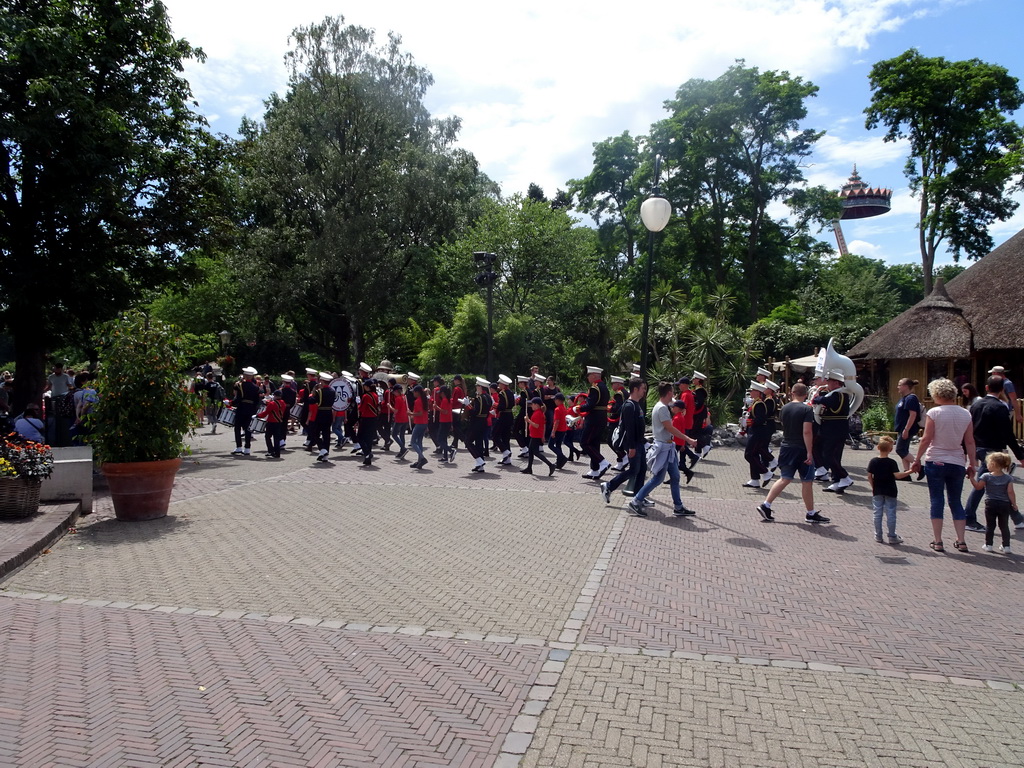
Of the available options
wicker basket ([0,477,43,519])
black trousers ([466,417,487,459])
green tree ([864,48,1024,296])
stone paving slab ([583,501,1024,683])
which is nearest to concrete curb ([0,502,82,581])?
wicker basket ([0,477,43,519])

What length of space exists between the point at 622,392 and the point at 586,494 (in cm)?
245

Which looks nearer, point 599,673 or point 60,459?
point 599,673

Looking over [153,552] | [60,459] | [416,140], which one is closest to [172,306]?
[416,140]

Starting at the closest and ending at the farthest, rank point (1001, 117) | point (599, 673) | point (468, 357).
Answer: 1. point (599, 673)
2. point (468, 357)
3. point (1001, 117)

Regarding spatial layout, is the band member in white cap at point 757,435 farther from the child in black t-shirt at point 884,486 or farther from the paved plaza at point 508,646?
the child in black t-shirt at point 884,486

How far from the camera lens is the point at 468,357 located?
89.2 feet

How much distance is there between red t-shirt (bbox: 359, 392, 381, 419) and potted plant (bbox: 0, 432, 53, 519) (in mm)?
6752

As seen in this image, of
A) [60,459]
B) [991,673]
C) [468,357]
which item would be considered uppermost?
[468,357]

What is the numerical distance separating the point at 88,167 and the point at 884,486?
54.2ft

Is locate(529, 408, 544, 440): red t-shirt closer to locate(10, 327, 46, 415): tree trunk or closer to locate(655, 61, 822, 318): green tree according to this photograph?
locate(10, 327, 46, 415): tree trunk

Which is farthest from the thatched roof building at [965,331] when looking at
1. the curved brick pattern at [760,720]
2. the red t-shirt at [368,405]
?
the curved brick pattern at [760,720]

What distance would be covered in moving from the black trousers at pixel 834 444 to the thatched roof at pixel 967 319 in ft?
38.6

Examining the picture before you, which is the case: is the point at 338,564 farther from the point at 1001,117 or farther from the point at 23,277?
the point at 1001,117

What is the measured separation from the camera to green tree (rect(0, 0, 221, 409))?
16.0 metres
